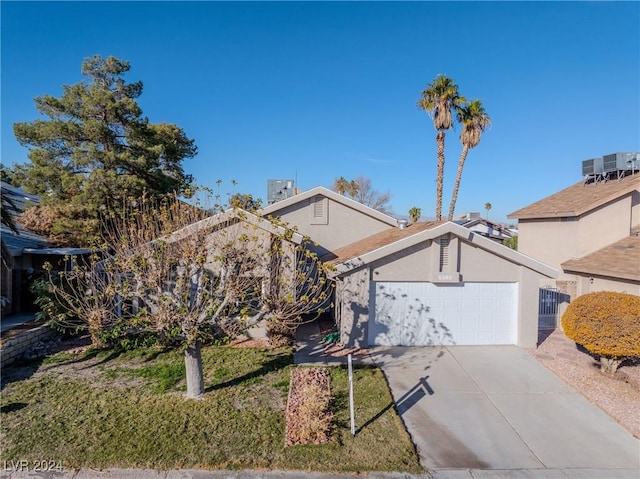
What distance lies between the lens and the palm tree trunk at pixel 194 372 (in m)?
8.49

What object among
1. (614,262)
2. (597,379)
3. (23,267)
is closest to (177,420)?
(597,379)

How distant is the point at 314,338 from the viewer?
13.6 m

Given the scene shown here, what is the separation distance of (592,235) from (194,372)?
16.6 m

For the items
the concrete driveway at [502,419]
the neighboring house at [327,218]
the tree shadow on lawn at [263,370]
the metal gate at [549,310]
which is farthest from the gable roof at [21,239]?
the metal gate at [549,310]

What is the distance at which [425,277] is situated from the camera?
508 inches

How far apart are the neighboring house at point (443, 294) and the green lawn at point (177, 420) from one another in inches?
108

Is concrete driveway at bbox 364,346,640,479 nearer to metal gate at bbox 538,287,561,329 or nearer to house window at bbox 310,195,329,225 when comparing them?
metal gate at bbox 538,287,561,329

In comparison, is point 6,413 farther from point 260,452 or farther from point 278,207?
point 278,207

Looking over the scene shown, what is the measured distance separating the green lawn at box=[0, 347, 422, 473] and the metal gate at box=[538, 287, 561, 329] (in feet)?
29.2

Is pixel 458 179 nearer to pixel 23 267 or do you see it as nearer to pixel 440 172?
pixel 440 172

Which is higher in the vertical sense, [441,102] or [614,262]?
[441,102]

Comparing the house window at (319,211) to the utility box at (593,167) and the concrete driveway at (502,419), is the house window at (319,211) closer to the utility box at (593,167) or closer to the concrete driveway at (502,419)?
the concrete driveway at (502,419)

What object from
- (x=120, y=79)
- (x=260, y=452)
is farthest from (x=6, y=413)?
(x=120, y=79)

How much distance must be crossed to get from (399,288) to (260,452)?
25.1ft
